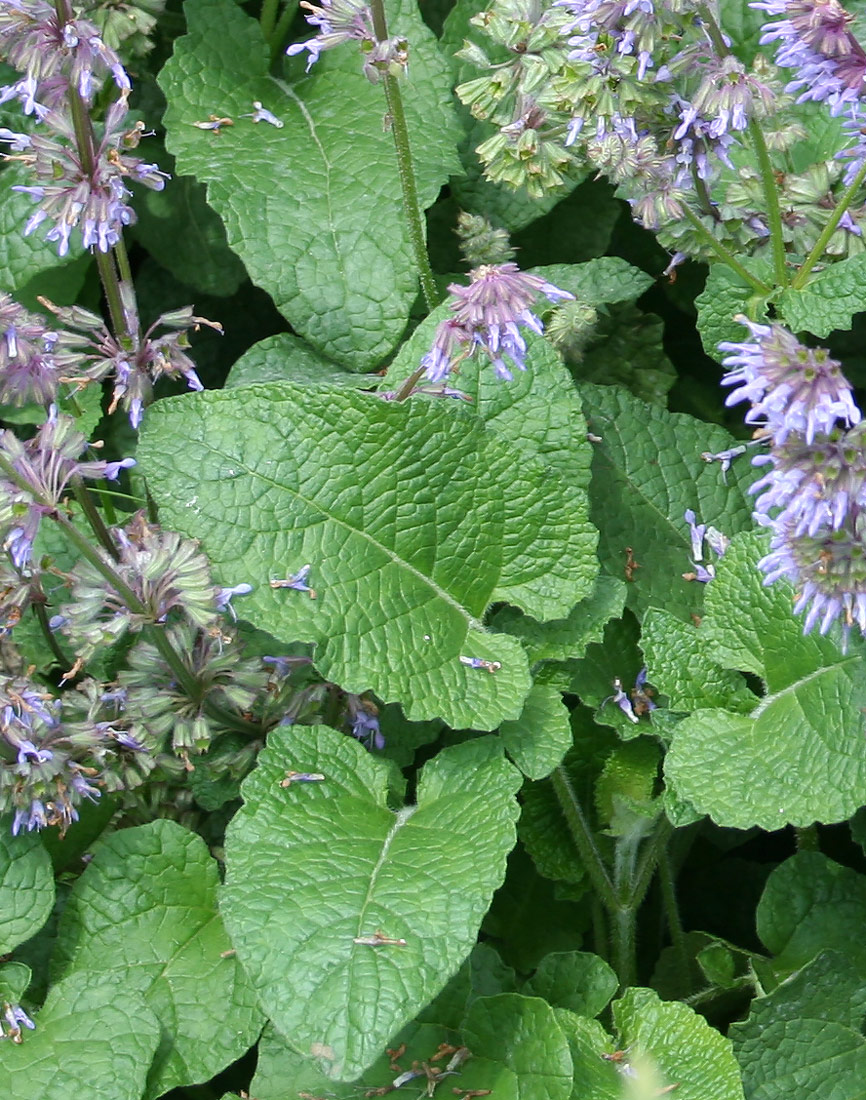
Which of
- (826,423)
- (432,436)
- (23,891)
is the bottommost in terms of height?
(23,891)

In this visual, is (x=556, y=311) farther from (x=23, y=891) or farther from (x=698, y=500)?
(x=23, y=891)

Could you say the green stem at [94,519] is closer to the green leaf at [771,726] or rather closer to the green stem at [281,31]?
the green leaf at [771,726]

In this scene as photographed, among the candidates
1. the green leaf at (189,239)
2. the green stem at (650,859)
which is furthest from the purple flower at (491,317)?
the green leaf at (189,239)

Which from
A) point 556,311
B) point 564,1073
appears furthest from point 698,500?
point 564,1073

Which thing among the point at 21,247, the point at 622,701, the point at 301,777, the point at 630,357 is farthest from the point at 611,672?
the point at 21,247

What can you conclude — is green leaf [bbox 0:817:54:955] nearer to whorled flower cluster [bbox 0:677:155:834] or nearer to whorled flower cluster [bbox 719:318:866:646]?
whorled flower cluster [bbox 0:677:155:834]

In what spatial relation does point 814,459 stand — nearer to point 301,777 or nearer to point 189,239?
point 301,777

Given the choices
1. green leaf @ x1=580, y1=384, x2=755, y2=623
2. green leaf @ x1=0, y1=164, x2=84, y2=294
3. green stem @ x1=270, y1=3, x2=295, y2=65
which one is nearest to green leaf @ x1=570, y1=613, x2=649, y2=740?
green leaf @ x1=580, y1=384, x2=755, y2=623
